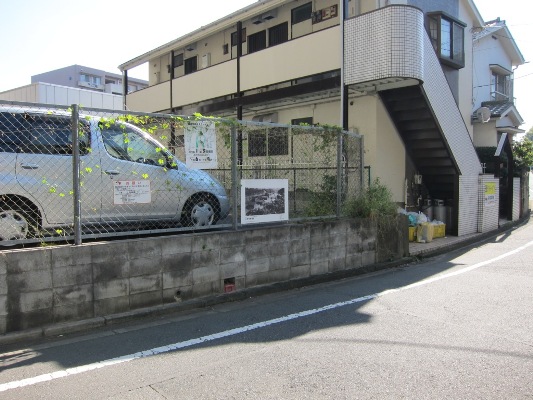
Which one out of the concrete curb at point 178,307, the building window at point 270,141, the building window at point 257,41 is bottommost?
the concrete curb at point 178,307

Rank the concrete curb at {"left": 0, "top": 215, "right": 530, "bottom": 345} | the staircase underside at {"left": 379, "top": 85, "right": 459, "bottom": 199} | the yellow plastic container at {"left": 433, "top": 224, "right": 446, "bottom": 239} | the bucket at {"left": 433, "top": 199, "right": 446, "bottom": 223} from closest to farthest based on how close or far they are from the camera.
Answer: the concrete curb at {"left": 0, "top": 215, "right": 530, "bottom": 345} → the staircase underside at {"left": 379, "top": 85, "right": 459, "bottom": 199} → the yellow plastic container at {"left": 433, "top": 224, "right": 446, "bottom": 239} → the bucket at {"left": 433, "top": 199, "right": 446, "bottom": 223}

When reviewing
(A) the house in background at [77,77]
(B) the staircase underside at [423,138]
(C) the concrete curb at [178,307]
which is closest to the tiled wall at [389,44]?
(B) the staircase underside at [423,138]

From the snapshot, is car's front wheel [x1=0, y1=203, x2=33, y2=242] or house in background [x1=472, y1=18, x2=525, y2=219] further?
house in background [x1=472, y1=18, x2=525, y2=219]

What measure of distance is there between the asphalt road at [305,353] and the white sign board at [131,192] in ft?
4.85

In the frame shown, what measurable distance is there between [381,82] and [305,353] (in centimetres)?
817

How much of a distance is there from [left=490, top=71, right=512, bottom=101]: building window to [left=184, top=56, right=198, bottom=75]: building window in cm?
1234

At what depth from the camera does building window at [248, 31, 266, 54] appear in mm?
15508

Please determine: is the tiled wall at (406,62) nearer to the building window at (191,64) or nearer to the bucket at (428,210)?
the bucket at (428,210)

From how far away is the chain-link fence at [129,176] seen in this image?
5125mm

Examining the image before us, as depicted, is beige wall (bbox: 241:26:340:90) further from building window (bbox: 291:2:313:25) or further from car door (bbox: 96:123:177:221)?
car door (bbox: 96:123:177:221)

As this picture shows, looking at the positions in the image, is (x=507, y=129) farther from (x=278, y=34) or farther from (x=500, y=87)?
(x=278, y=34)

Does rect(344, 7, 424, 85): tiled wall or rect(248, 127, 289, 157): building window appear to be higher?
rect(344, 7, 424, 85): tiled wall

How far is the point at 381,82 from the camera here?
34.7 feet

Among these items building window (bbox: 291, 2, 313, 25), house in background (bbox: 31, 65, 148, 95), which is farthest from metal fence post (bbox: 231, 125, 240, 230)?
house in background (bbox: 31, 65, 148, 95)
